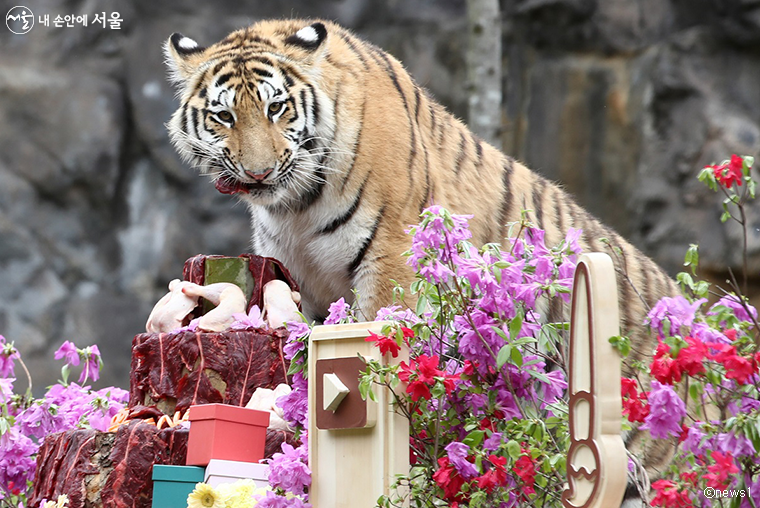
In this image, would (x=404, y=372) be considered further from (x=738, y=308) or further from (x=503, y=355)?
(x=738, y=308)

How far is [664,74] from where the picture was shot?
832cm

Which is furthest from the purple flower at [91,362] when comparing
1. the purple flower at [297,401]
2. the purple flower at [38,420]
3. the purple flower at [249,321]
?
the purple flower at [297,401]

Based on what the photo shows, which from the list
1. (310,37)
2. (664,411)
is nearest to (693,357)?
(664,411)

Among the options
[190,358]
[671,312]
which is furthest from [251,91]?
[671,312]

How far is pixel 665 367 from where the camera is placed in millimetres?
2055

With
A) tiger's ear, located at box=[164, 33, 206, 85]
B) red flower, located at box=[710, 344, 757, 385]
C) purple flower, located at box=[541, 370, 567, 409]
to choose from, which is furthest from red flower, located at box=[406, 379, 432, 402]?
tiger's ear, located at box=[164, 33, 206, 85]

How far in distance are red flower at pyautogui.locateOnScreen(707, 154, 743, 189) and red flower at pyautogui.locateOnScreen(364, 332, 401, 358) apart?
2.96 feet

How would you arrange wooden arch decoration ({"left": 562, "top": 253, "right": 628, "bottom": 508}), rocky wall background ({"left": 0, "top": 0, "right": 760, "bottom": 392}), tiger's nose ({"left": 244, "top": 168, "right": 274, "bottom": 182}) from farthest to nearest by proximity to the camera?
1. rocky wall background ({"left": 0, "top": 0, "right": 760, "bottom": 392})
2. tiger's nose ({"left": 244, "top": 168, "right": 274, "bottom": 182})
3. wooden arch decoration ({"left": 562, "top": 253, "right": 628, "bottom": 508})

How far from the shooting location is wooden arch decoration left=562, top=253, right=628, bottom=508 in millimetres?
1891

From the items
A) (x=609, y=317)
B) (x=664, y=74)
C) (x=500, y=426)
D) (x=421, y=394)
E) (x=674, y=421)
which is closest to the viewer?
(x=609, y=317)

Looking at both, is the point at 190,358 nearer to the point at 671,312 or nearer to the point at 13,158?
the point at 671,312

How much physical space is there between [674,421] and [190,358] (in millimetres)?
1556

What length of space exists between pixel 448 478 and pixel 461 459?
0.19 ft

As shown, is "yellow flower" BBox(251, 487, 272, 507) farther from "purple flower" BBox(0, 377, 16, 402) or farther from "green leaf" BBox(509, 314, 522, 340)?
"purple flower" BBox(0, 377, 16, 402)
